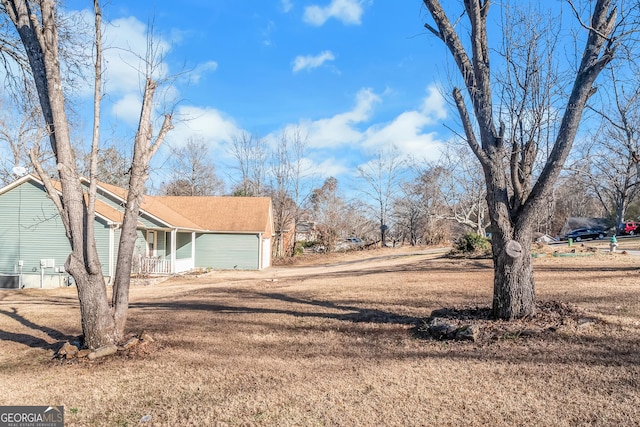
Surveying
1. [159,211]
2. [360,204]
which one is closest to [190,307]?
[159,211]

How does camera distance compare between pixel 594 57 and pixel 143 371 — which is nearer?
pixel 143 371

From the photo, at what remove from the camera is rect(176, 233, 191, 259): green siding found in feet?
74.9

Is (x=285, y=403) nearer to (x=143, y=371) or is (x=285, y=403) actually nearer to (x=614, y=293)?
(x=143, y=371)

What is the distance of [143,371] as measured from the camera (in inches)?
192

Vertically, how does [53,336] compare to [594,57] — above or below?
below

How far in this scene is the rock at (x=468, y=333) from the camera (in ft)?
17.4

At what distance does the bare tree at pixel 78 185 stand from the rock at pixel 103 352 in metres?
0.11

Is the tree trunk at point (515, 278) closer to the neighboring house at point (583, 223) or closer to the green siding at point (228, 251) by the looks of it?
the green siding at point (228, 251)

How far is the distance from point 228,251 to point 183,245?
2.59 meters

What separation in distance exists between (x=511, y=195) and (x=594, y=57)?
2175 millimetres

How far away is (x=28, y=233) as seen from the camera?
17.5 m

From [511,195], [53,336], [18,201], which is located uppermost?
[18,201]

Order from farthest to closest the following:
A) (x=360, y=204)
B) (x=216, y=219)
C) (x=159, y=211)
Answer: (x=360, y=204)
(x=216, y=219)
(x=159, y=211)

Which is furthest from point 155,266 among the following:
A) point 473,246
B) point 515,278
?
point 515,278
